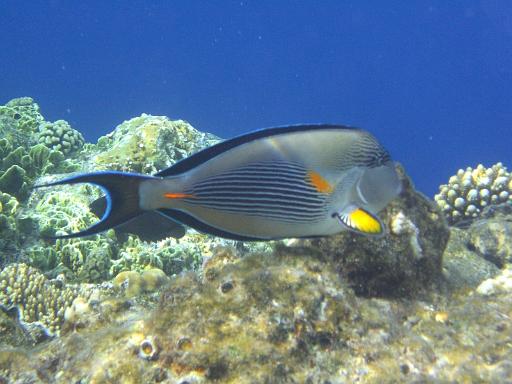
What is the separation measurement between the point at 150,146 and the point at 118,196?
5476 mm

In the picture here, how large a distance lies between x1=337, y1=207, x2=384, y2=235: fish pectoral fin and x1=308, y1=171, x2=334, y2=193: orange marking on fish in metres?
0.13

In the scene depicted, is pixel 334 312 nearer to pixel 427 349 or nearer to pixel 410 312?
pixel 427 349

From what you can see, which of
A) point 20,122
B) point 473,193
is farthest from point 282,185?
point 20,122

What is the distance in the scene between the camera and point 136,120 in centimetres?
796

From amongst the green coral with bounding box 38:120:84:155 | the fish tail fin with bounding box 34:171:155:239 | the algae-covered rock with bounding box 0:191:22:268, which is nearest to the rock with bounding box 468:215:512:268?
the fish tail fin with bounding box 34:171:155:239

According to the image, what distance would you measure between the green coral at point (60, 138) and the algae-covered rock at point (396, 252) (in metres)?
7.28

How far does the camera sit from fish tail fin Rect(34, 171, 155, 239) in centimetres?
149

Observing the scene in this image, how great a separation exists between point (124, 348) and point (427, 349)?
173 cm

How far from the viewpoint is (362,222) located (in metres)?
1.87

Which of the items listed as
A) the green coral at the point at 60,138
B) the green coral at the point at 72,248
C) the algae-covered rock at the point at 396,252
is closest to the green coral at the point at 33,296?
the green coral at the point at 72,248

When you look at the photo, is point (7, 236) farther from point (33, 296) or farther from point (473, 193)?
point (473, 193)

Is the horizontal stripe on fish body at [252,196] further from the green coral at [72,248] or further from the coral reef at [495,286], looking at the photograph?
the green coral at [72,248]

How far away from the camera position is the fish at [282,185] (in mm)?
1730

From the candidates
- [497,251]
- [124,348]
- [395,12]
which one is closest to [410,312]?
[124,348]
